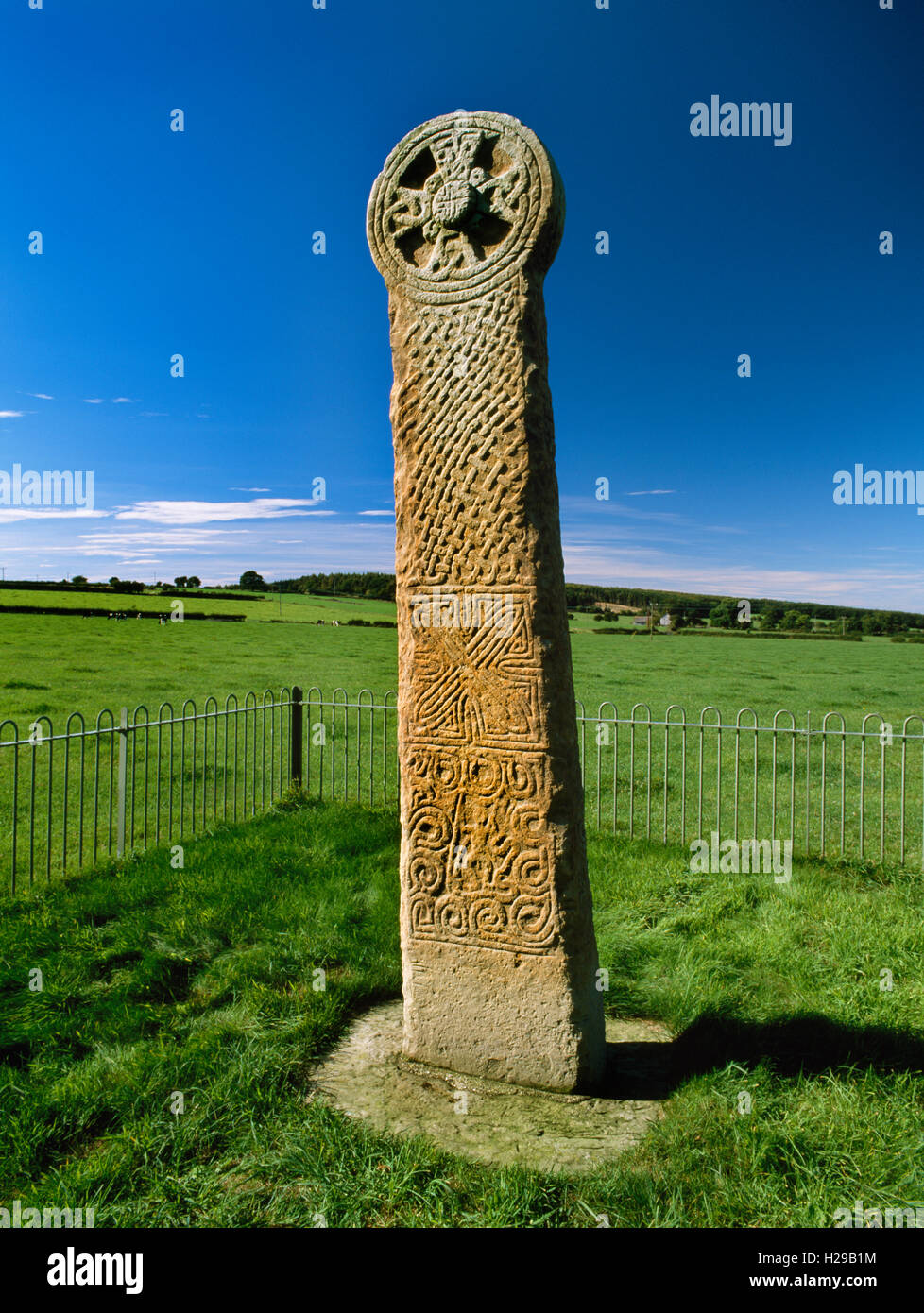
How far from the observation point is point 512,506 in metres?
3.38

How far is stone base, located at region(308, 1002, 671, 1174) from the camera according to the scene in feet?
10.3

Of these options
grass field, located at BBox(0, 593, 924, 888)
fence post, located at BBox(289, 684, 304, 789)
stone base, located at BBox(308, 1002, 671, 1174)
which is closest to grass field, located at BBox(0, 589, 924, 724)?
grass field, located at BBox(0, 593, 924, 888)

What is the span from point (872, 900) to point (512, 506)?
15.4 feet

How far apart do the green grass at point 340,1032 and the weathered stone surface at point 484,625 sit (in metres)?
0.67

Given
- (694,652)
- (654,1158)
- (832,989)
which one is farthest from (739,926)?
(694,652)

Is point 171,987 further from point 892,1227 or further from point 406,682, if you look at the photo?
point 892,1227

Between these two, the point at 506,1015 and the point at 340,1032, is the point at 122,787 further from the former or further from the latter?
the point at 506,1015

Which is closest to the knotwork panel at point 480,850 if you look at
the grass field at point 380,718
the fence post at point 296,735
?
the grass field at point 380,718

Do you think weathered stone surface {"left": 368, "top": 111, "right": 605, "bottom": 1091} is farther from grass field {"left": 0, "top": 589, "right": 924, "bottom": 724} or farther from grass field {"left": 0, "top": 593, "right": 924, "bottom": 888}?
grass field {"left": 0, "top": 589, "right": 924, "bottom": 724}

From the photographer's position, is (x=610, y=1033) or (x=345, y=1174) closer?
(x=345, y=1174)

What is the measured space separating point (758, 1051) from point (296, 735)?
627cm

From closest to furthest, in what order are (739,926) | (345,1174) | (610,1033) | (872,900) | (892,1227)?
(892,1227), (345,1174), (610,1033), (739,926), (872,900)

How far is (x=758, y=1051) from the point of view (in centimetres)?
378

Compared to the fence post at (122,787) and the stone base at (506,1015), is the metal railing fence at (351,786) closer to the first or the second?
the fence post at (122,787)
